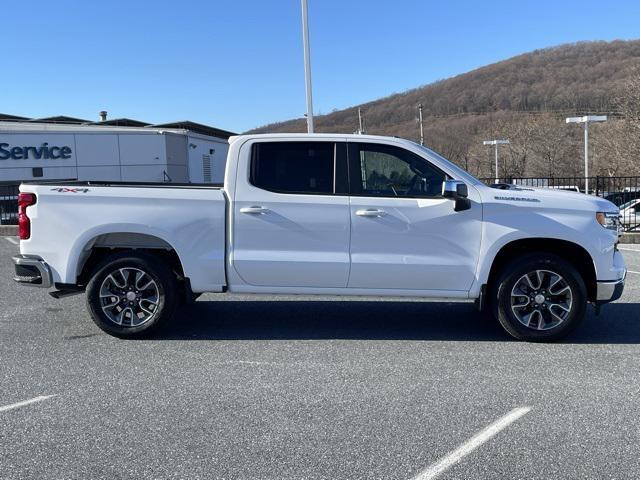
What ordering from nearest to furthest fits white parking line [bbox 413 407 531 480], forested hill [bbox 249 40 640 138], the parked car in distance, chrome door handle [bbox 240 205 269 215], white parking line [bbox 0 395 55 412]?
white parking line [bbox 413 407 531 480] → white parking line [bbox 0 395 55 412] → chrome door handle [bbox 240 205 269 215] → the parked car in distance → forested hill [bbox 249 40 640 138]

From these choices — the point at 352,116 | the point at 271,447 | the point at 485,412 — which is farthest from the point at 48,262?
the point at 352,116

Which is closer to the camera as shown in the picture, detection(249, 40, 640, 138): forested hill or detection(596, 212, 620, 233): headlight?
detection(596, 212, 620, 233): headlight

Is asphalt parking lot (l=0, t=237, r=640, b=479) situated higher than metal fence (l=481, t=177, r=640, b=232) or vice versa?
metal fence (l=481, t=177, r=640, b=232)

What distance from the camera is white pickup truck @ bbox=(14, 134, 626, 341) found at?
18.4 feet

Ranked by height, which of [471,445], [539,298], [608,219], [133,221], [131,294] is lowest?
[471,445]

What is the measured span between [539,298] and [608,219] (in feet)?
3.25

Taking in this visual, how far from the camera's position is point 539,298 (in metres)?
5.64

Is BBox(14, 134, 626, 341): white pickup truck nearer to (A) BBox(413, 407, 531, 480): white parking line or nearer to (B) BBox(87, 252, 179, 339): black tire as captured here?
(B) BBox(87, 252, 179, 339): black tire

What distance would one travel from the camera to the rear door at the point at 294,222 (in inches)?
222

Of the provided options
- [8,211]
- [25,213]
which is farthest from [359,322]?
[8,211]

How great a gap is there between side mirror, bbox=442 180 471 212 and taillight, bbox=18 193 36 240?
3.95 meters

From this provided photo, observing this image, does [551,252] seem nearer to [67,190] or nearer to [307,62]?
[67,190]

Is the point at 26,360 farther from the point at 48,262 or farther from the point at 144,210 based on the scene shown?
the point at 144,210

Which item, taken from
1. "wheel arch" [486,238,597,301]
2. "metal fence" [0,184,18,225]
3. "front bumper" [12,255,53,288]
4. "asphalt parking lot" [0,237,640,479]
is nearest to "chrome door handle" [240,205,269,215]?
"asphalt parking lot" [0,237,640,479]
